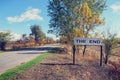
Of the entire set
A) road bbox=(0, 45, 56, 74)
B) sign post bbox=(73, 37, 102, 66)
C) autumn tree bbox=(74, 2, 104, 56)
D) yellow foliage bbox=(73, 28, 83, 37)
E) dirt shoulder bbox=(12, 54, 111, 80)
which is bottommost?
dirt shoulder bbox=(12, 54, 111, 80)

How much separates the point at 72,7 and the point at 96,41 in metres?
13.9

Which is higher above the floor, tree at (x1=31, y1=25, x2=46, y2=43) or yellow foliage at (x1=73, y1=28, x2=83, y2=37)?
tree at (x1=31, y1=25, x2=46, y2=43)

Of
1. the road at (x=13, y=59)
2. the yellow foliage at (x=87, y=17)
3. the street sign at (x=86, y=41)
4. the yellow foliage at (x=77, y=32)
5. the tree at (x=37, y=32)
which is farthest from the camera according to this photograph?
the tree at (x=37, y=32)

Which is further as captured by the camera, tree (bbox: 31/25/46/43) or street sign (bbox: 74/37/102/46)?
tree (bbox: 31/25/46/43)

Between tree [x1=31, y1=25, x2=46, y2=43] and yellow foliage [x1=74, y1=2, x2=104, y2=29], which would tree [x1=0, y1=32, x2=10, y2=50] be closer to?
yellow foliage [x1=74, y1=2, x2=104, y2=29]

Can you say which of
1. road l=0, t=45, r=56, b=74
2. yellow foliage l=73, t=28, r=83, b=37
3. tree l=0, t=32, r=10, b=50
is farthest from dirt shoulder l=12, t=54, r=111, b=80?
tree l=0, t=32, r=10, b=50

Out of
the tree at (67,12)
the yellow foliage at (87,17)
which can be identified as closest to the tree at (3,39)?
the tree at (67,12)

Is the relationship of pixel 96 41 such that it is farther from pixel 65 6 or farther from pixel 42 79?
pixel 65 6

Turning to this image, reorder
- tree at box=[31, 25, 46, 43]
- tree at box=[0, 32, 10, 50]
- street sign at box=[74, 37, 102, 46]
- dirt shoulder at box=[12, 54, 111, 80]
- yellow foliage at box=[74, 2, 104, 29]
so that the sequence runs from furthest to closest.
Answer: tree at box=[31, 25, 46, 43]
tree at box=[0, 32, 10, 50]
yellow foliage at box=[74, 2, 104, 29]
street sign at box=[74, 37, 102, 46]
dirt shoulder at box=[12, 54, 111, 80]

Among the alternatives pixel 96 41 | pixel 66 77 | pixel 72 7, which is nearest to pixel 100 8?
pixel 72 7

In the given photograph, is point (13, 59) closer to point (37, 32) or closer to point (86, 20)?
point (86, 20)

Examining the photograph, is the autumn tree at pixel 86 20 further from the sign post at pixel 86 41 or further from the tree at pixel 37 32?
the tree at pixel 37 32

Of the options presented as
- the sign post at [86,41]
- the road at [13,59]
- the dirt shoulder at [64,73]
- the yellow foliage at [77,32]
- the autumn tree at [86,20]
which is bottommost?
the dirt shoulder at [64,73]

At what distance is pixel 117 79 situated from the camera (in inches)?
733
